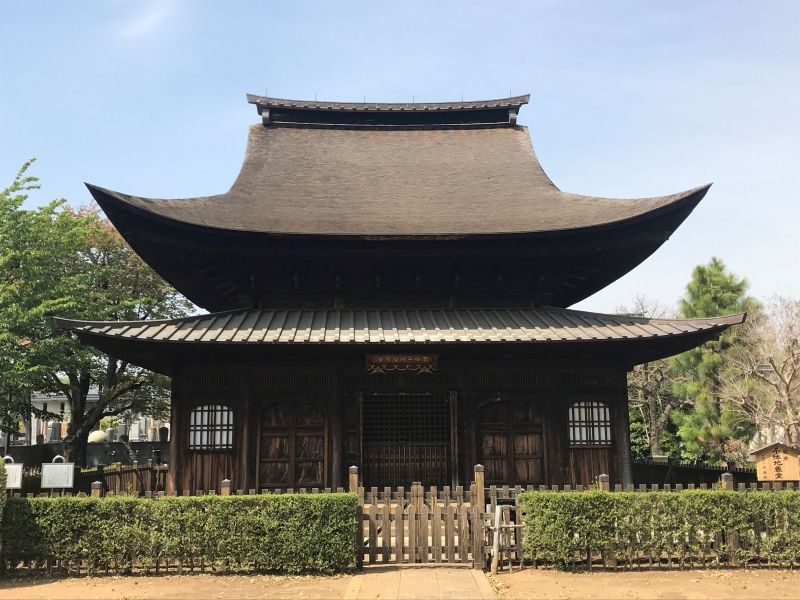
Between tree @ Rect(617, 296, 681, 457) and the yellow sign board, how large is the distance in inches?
1032

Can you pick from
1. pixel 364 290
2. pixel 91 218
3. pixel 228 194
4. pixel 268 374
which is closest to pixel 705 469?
pixel 364 290

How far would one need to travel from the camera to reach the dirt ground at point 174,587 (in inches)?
332

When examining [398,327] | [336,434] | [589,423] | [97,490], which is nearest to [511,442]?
[589,423]

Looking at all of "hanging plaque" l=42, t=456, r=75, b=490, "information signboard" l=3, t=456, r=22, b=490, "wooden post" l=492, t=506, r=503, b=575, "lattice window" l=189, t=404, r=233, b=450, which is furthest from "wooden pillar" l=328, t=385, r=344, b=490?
"information signboard" l=3, t=456, r=22, b=490

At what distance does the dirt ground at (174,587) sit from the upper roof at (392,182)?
21.4 ft

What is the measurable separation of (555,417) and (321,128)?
40.3 ft

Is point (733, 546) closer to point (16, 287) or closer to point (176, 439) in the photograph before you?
point (176, 439)

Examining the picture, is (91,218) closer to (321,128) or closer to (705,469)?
(321,128)

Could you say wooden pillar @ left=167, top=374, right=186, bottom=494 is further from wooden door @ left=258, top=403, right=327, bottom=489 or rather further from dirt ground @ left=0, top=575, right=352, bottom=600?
dirt ground @ left=0, top=575, right=352, bottom=600

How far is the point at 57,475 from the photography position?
35.7 feet

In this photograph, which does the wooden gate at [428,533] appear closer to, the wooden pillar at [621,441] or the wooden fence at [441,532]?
the wooden fence at [441,532]

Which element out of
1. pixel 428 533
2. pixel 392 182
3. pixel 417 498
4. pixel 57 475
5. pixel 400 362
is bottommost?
pixel 428 533

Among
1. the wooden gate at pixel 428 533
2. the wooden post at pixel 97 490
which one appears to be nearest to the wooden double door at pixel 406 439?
the wooden gate at pixel 428 533

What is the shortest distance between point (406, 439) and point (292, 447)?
259 cm
